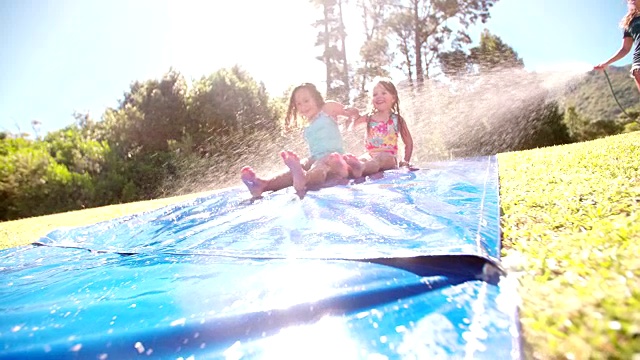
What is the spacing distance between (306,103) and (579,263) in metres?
3.27

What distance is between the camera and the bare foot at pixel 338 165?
10.4 feet

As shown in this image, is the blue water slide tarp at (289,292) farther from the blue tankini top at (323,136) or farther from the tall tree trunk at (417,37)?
the tall tree trunk at (417,37)

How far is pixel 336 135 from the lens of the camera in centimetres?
383

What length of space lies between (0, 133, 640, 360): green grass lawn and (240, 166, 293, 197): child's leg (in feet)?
5.88

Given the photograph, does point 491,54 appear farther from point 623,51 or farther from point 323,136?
point 323,136

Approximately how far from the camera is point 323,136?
381 cm

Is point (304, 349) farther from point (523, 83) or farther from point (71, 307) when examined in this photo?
point (523, 83)

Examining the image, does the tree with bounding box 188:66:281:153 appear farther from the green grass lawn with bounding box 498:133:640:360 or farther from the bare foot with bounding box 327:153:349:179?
the green grass lawn with bounding box 498:133:640:360

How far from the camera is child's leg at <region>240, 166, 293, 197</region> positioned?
296 centimetres

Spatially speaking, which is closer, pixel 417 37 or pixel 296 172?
pixel 296 172

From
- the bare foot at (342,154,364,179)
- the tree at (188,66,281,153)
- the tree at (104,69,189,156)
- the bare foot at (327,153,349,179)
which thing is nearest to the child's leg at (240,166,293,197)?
A: the bare foot at (327,153,349,179)

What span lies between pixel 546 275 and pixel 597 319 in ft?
0.90

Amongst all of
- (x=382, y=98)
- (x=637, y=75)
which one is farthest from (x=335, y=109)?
(x=637, y=75)

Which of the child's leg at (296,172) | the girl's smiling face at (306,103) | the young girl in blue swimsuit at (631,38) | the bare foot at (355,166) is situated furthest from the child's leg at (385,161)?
the young girl in blue swimsuit at (631,38)
